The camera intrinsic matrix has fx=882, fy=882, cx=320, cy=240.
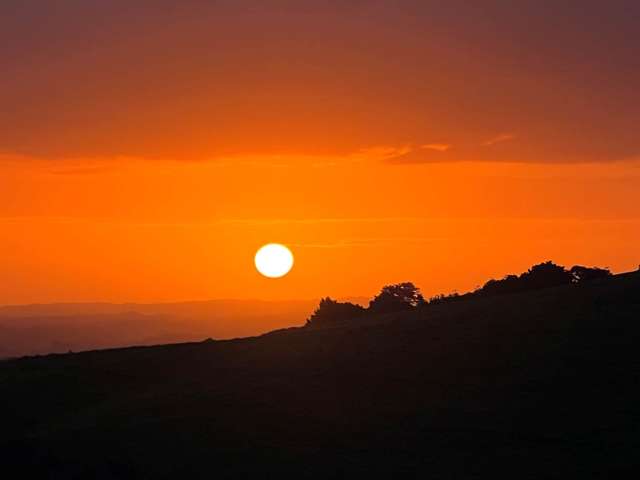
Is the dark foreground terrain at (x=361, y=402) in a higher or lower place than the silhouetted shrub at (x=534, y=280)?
lower

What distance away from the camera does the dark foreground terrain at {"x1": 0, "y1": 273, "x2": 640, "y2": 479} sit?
129 feet

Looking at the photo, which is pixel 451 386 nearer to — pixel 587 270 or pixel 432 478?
pixel 432 478

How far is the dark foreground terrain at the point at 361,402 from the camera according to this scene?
129ft

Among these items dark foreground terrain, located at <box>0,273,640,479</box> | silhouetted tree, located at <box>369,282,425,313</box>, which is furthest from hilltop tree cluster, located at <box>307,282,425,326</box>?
dark foreground terrain, located at <box>0,273,640,479</box>

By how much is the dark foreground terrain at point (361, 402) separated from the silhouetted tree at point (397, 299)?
39270 mm

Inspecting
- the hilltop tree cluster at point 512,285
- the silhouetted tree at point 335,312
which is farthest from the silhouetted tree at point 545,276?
the silhouetted tree at point 335,312

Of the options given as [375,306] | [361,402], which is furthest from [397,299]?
[361,402]

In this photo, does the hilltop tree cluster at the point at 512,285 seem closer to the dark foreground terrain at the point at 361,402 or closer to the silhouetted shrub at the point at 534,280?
the silhouetted shrub at the point at 534,280

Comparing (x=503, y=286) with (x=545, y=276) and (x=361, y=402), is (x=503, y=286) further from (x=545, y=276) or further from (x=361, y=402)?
(x=361, y=402)

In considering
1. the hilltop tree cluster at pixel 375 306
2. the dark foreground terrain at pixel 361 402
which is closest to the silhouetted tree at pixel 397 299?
the hilltop tree cluster at pixel 375 306

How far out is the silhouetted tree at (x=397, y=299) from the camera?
11019 cm

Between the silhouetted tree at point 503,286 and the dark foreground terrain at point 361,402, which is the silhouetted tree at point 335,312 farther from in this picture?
the dark foreground terrain at point 361,402

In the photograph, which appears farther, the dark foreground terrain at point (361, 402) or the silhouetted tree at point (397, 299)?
the silhouetted tree at point (397, 299)

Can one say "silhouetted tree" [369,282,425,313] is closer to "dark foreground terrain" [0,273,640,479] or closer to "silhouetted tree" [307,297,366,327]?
"silhouetted tree" [307,297,366,327]
